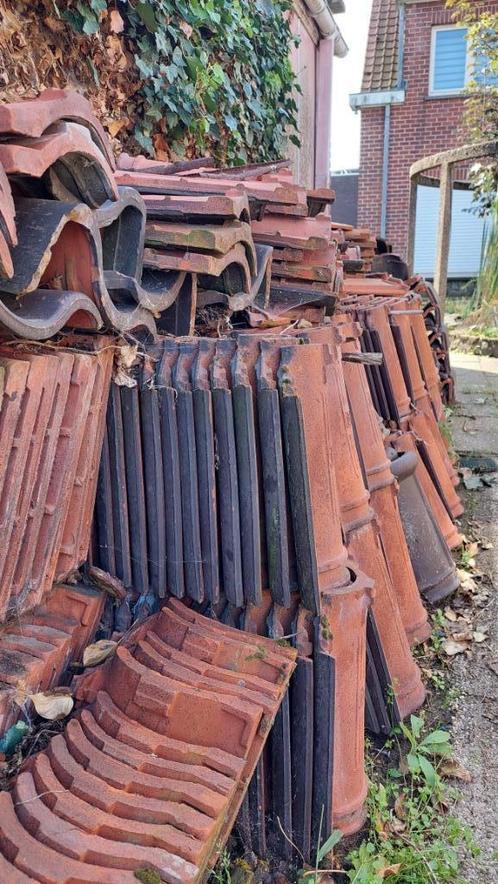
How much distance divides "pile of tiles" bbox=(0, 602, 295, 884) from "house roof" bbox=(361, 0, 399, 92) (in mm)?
15552

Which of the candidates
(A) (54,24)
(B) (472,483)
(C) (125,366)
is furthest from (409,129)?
(C) (125,366)

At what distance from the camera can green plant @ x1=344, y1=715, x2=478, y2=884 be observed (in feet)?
6.47

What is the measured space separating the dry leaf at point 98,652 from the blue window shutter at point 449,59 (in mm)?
15698

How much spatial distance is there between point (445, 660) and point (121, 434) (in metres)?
1.83

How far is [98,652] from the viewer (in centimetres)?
197

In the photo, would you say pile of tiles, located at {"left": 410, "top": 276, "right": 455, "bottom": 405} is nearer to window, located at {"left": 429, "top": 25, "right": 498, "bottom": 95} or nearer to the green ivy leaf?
the green ivy leaf

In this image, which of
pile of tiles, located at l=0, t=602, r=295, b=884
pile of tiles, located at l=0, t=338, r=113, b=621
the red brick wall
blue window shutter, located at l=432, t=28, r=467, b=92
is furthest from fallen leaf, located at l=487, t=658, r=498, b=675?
blue window shutter, located at l=432, t=28, r=467, b=92

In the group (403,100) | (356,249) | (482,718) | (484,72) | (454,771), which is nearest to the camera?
(454,771)

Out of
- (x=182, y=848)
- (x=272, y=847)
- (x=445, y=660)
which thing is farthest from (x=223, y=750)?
(x=445, y=660)

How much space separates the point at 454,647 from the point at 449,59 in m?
15.3

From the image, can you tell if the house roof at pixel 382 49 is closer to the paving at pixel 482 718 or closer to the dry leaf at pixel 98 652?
the paving at pixel 482 718

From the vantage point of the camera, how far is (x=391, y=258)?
7.15 meters

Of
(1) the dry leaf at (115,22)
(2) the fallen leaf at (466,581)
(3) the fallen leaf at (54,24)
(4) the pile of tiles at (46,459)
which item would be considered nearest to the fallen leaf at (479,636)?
(2) the fallen leaf at (466,581)

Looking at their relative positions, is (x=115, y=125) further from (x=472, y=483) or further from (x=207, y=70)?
(x=472, y=483)
